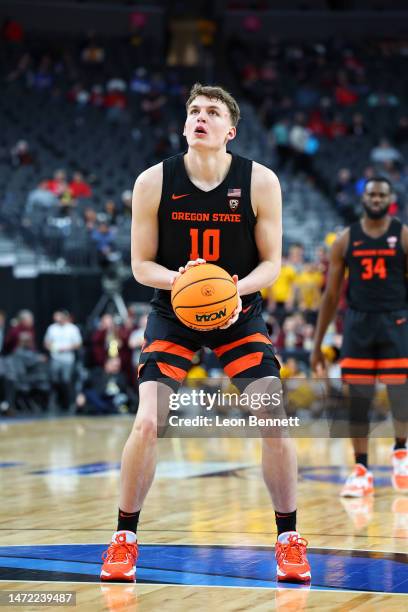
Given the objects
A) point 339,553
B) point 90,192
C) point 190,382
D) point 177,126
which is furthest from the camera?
point 177,126

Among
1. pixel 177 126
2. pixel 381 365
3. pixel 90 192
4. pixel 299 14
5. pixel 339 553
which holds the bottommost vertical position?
pixel 339 553

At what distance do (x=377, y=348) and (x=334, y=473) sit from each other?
1629 mm

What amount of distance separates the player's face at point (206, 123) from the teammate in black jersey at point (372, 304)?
3.17 metres

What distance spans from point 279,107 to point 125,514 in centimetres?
2306

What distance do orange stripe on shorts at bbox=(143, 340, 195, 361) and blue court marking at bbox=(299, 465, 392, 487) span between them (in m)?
3.80

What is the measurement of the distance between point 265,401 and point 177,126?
2132cm

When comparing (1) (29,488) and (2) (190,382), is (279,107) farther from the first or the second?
(1) (29,488)

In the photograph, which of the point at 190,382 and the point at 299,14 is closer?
the point at 190,382

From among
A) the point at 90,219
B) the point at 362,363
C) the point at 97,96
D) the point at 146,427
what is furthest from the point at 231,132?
the point at 97,96

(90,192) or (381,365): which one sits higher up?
(90,192)

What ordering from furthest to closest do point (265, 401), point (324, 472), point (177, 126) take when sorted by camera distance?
point (177, 126), point (324, 472), point (265, 401)

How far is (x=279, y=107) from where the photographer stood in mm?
27125

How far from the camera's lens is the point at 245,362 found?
5016 millimetres

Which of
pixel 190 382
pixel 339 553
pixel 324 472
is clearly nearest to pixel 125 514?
pixel 339 553
